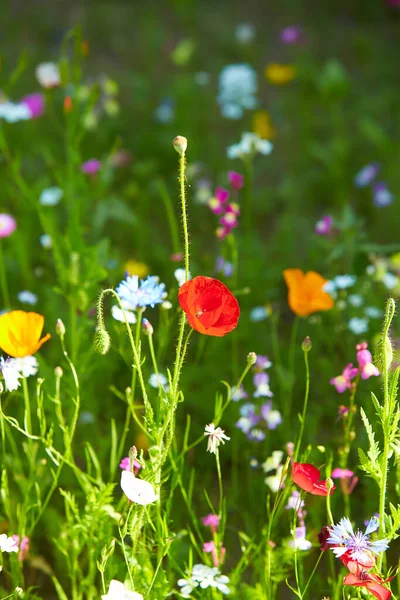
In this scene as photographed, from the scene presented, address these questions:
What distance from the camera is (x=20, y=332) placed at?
1301mm

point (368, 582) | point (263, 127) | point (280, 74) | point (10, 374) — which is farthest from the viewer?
point (280, 74)

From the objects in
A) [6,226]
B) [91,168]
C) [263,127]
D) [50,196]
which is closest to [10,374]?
[6,226]

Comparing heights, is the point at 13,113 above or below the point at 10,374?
above

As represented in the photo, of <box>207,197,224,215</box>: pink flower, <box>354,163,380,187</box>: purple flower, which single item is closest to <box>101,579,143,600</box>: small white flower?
<box>207,197,224,215</box>: pink flower

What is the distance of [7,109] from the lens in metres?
2.06

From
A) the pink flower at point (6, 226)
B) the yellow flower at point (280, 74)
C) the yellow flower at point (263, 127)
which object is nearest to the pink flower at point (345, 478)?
the pink flower at point (6, 226)

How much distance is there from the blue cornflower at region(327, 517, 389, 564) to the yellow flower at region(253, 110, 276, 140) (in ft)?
5.94

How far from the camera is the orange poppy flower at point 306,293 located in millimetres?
1558

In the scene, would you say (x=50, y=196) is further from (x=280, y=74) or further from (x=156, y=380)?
(x=280, y=74)

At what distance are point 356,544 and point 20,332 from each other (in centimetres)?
62

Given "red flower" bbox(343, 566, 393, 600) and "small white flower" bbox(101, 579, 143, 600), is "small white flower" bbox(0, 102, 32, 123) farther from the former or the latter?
"red flower" bbox(343, 566, 393, 600)

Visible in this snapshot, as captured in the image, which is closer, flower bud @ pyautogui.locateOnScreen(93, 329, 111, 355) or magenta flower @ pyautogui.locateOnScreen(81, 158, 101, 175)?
flower bud @ pyautogui.locateOnScreen(93, 329, 111, 355)

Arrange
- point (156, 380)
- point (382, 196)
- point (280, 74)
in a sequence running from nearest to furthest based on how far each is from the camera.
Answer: point (156, 380) < point (382, 196) < point (280, 74)

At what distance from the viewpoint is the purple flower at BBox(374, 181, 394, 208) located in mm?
2346
